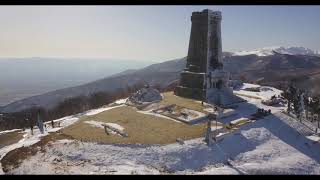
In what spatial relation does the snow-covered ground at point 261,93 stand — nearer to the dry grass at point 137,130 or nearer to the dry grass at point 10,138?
the dry grass at point 137,130

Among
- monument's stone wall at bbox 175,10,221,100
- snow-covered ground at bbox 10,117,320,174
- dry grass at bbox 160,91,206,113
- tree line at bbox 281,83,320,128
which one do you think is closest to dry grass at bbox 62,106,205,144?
snow-covered ground at bbox 10,117,320,174

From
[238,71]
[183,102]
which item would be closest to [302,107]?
[183,102]

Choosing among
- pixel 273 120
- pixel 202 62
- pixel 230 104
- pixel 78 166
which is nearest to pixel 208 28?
pixel 202 62

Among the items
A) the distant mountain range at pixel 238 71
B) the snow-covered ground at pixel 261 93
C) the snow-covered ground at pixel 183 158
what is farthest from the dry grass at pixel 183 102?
the distant mountain range at pixel 238 71

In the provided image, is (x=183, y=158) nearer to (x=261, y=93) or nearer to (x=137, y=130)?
(x=137, y=130)
